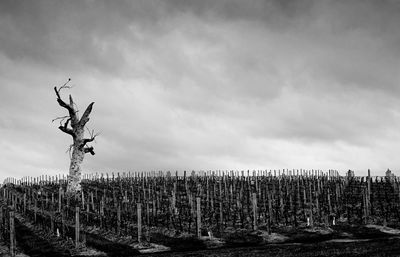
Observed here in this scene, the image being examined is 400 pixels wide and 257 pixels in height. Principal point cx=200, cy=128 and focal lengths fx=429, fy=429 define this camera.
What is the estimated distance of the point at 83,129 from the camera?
41.2 meters

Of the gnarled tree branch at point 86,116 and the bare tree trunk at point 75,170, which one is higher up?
the gnarled tree branch at point 86,116

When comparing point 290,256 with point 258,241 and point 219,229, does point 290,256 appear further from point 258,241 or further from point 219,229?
point 219,229

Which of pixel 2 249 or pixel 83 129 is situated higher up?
pixel 83 129

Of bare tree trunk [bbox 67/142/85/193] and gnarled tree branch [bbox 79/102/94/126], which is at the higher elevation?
gnarled tree branch [bbox 79/102/94/126]

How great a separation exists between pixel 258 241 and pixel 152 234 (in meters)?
6.73

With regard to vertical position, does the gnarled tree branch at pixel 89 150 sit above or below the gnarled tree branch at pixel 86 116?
below

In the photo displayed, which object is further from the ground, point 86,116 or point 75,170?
point 86,116

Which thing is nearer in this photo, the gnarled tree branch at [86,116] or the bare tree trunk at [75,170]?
the bare tree trunk at [75,170]

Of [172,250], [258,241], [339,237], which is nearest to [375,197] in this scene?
[339,237]

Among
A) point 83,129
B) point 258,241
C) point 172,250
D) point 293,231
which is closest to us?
point 172,250

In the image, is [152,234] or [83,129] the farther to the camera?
[83,129]

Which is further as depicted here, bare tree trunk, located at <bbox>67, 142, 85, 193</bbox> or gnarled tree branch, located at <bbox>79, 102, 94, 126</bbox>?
gnarled tree branch, located at <bbox>79, 102, 94, 126</bbox>

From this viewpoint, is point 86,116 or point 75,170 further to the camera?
point 86,116

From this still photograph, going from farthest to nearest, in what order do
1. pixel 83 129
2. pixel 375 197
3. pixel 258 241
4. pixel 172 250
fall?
1. pixel 83 129
2. pixel 375 197
3. pixel 258 241
4. pixel 172 250
